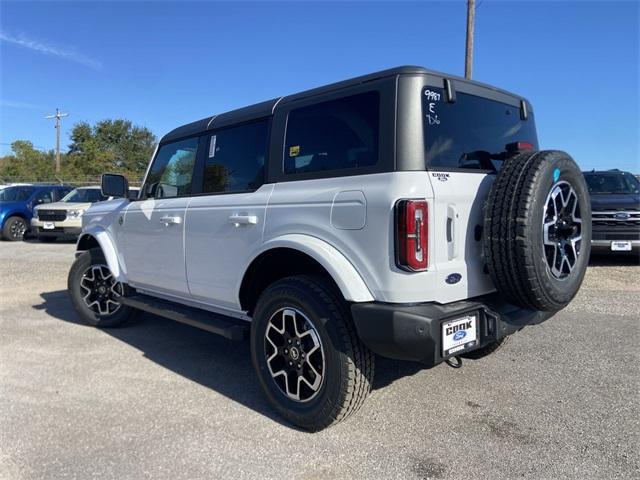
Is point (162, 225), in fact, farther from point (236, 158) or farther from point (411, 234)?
point (411, 234)

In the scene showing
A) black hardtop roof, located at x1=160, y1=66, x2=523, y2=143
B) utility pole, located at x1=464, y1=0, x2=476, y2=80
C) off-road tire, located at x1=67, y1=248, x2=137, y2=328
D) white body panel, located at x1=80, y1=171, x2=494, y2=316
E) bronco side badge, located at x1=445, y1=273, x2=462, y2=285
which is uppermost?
utility pole, located at x1=464, y1=0, x2=476, y2=80

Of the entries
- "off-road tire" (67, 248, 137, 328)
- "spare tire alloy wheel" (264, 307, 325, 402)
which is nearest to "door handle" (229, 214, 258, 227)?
"spare tire alloy wheel" (264, 307, 325, 402)

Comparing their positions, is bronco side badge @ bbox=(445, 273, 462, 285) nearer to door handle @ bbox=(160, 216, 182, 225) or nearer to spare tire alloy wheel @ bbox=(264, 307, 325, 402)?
spare tire alloy wheel @ bbox=(264, 307, 325, 402)

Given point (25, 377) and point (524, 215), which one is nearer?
point (524, 215)

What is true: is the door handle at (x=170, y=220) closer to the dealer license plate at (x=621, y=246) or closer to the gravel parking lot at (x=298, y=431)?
the gravel parking lot at (x=298, y=431)

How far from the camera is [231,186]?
12.1ft

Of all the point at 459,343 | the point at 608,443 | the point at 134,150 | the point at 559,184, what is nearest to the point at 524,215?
the point at 559,184

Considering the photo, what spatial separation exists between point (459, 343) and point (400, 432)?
0.72 meters

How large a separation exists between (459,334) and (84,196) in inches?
575

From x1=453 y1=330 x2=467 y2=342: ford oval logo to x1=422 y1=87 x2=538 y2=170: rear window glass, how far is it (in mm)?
916

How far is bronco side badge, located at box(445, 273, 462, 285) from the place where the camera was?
2.69 m

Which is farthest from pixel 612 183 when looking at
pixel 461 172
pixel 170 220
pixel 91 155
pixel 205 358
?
pixel 91 155

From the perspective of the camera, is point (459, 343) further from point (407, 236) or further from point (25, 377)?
point (25, 377)

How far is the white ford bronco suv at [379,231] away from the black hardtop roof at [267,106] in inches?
0.6
